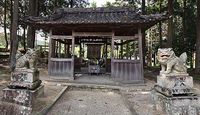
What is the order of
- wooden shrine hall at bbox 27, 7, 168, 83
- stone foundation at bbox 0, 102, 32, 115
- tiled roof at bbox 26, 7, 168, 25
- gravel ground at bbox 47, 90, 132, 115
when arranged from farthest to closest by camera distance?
wooden shrine hall at bbox 27, 7, 168, 83 → tiled roof at bbox 26, 7, 168, 25 → gravel ground at bbox 47, 90, 132, 115 → stone foundation at bbox 0, 102, 32, 115

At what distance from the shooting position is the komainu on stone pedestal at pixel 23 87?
7.07m

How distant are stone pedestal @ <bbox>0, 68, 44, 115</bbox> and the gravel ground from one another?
2.83ft

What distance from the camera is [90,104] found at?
9.26m

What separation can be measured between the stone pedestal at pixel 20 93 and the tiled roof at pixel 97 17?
6.80 m

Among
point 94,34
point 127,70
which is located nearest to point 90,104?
point 127,70

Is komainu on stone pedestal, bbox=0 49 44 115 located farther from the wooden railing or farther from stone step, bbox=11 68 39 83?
the wooden railing

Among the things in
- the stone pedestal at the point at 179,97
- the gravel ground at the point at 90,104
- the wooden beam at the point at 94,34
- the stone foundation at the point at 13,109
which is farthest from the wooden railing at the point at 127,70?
the stone foundation at the point at 13,109

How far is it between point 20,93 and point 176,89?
441 cm

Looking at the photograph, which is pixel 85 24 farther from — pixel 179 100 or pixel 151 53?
pixel 151 53

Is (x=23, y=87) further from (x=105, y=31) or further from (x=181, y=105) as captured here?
(x=105, y=31)

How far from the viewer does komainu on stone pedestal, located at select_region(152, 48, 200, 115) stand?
6.80 m

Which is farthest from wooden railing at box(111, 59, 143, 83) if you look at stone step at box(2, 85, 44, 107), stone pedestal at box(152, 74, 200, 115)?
stone step at box(2, 85, 44, 107)

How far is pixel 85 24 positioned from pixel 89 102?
5850mm

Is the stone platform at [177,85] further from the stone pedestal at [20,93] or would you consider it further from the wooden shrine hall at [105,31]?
the wooden shrine hall at [105,31]
